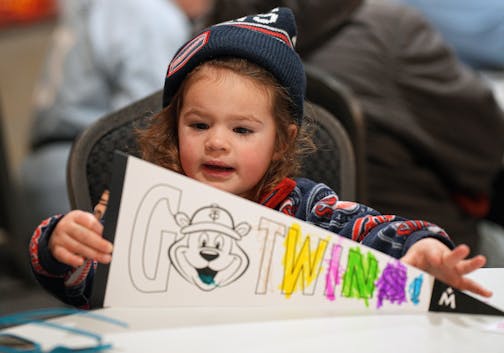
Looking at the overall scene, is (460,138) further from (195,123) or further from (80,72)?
(195,123)

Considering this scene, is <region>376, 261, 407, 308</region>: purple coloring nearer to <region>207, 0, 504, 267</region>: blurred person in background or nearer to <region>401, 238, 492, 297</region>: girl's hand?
<region>401, 238, 492, 297</region>: girl's hand

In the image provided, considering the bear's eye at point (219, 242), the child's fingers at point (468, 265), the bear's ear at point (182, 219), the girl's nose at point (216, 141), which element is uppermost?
the girl's nose at point (216, 141)

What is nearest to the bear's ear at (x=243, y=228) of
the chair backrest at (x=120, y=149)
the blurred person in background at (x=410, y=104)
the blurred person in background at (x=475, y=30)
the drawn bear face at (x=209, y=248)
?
the drawn bear face at (x=209, y=248)

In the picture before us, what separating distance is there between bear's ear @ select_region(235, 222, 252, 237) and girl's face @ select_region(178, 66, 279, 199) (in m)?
0.09

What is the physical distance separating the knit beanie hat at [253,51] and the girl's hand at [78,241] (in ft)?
0.46

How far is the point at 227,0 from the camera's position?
1.29 metres

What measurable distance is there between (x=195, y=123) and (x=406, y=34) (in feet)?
3.10

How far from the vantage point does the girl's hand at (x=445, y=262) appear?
70 centimetres

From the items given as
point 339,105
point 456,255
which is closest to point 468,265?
point 456,255

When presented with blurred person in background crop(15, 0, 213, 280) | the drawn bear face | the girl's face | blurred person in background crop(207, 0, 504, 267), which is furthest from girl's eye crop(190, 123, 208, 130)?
blurred person in background crop(15, 0, 213, 280)

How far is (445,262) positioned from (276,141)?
0.18m

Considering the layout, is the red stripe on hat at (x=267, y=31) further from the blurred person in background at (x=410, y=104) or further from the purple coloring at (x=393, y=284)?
the blurred person in background at (x=410, y=104)

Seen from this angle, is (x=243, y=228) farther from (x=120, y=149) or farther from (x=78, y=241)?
(x=120, y=149)

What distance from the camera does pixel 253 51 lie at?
2.45 ft
